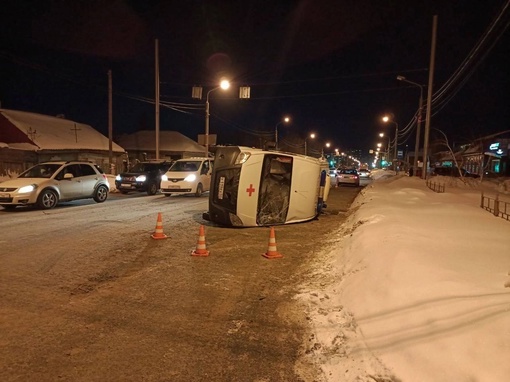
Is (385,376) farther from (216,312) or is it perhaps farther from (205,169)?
(205,169)

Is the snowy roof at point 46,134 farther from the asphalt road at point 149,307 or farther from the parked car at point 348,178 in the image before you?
the asphalt road at point 149,307

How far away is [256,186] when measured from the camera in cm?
1067

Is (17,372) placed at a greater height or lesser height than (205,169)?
lesser

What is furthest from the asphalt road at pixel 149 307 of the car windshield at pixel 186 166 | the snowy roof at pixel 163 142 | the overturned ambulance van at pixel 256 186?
the snowy roof at pixel 163 142

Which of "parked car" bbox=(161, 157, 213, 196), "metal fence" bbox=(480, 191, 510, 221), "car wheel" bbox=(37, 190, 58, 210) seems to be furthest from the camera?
"parked car" bbox=(161, 157, 213, 196)

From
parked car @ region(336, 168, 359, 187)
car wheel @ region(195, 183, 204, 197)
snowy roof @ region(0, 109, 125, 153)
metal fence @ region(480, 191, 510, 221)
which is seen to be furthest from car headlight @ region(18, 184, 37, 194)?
parked car @ region(336, 168, 359, 187)

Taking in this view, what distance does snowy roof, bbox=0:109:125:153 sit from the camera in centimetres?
3105

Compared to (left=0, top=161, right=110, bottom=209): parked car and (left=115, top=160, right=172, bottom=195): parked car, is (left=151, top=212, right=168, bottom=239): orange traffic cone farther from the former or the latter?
(left=115, top=160, right=172, bottom=195): parked car

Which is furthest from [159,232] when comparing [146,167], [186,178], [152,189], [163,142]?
[163,142]

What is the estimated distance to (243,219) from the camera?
10.9 metres

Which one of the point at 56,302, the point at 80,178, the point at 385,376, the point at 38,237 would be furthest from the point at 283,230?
the point at 80,178

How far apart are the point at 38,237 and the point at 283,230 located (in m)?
5.90

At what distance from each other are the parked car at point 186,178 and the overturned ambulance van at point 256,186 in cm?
787

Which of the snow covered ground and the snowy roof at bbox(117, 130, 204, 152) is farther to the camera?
the snowy roof at bbox(117, 130, 204, 152)
